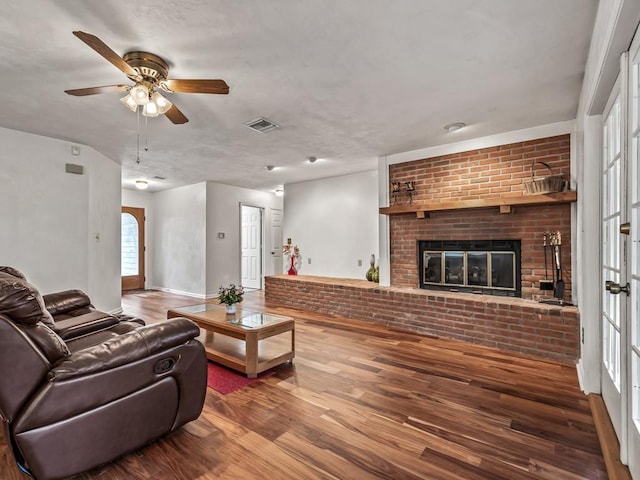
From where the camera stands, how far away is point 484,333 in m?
3.56

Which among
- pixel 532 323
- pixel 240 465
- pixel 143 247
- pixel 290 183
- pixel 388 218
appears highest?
pixel 290 183

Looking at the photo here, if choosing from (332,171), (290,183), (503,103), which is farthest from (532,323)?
(290,183)

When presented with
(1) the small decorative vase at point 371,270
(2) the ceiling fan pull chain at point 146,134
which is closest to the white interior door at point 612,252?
(1) the small decorative vase at point 371,270

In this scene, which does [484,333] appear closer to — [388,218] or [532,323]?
[532,323]

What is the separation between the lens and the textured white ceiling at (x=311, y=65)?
1.81m

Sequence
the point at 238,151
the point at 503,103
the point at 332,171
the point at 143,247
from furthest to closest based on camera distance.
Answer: the point at 143,247
the point at 332,171
the point at 238,151
the point at 503,103

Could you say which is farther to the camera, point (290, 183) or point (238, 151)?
point (290, 183)

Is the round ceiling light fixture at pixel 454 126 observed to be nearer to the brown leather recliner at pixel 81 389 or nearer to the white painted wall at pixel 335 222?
the white painted wall at pixel 335 222

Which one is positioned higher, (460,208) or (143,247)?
(460,208)

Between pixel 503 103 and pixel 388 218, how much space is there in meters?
2.13

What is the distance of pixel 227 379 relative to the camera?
8.89 feet

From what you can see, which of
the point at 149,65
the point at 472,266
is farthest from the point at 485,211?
the point at 149,65

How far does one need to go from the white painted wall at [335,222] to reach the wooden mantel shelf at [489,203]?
1104mm

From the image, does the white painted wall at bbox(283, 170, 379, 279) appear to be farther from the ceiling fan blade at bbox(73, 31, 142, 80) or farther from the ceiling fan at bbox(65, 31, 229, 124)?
the ceiling fan blade at bbox(73, 31, 142, 80)
